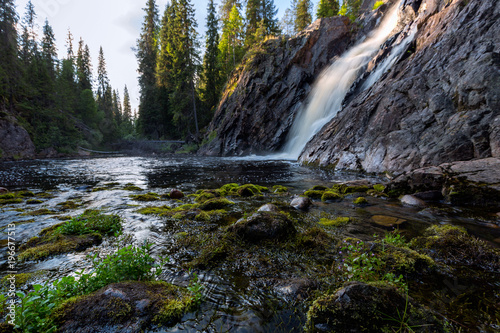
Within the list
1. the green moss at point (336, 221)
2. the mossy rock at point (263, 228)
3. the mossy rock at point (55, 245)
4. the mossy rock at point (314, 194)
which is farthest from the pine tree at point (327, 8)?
the mossy rock at point (55, 245)

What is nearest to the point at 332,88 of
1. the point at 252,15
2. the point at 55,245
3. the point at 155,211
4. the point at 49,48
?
the point at 155,211

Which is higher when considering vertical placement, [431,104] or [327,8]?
[327,8]

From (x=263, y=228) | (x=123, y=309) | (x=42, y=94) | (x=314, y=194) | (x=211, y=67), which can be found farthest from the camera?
(x=211, y=67)

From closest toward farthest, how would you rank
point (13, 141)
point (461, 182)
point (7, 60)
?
point (461, 182) → point (13, 141) → point (7, 60)

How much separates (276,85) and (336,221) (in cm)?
2797

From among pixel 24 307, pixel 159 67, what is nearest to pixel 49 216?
Result: pixel 24 307

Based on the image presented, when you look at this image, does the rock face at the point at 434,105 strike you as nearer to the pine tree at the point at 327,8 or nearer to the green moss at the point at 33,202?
the green moss at the point at 33,202

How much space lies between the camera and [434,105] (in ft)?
34.6

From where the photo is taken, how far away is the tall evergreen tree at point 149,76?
47750 millimetres

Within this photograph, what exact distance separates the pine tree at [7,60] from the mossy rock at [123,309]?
140ft

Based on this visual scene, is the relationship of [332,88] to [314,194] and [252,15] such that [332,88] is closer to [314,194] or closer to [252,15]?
[314,194]

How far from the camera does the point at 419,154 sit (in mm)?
9609

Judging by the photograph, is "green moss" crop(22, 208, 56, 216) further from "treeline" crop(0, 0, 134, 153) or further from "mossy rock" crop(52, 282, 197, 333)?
"treeline" crop(0, 0, 134, 153)

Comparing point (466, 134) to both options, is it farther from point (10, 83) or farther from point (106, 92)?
point (106, 92)
